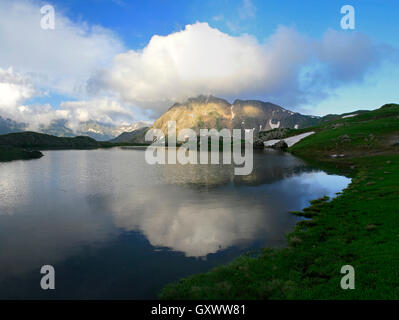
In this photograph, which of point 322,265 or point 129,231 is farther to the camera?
point 129,231

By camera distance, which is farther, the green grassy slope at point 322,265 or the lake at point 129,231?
the lake at point 129,231

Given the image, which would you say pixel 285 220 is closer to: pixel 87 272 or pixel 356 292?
pixel 356 292

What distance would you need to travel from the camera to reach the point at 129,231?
26.1 meters

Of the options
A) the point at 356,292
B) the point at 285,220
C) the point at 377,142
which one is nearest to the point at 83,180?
the point at 285,220

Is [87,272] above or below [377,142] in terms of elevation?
below

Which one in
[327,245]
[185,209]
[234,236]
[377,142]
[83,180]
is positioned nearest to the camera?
[327,245]

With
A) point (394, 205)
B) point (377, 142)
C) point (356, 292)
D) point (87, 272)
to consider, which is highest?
point (377, 142)

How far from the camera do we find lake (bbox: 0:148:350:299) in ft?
54.7

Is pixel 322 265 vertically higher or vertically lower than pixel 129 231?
higher

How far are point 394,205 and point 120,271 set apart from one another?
106 ft

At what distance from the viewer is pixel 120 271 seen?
17.7 m

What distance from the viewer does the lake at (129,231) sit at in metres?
16.7

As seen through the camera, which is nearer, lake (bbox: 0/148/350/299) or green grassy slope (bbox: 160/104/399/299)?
green grassy slope (bbox: 160/104/399/299)

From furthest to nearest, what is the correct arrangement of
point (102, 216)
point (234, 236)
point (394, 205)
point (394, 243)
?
point (102, 216) → point (394, 205) → point (234, 236) → point (394, 243)
